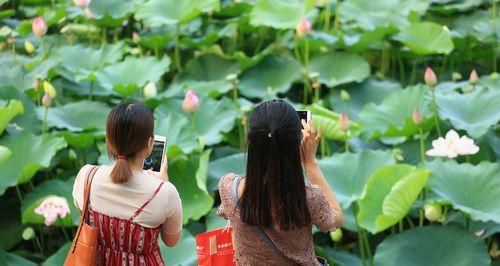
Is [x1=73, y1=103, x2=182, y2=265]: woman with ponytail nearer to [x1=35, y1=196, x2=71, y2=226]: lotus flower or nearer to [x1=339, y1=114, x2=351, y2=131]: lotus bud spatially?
[x1=35, y1=196, x2=71, y2=226]: lotus flower

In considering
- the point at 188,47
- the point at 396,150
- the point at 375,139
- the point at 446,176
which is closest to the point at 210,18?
the point at 188,47

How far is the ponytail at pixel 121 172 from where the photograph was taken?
4.99ft

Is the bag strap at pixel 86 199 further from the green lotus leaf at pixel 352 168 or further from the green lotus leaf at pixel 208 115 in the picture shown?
the green lotus leaf at pixel 208 115

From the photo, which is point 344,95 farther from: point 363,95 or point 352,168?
point 352,168

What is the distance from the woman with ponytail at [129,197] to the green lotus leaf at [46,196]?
1006mm

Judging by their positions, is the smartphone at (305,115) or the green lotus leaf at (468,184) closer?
the smartphone at (305,115)

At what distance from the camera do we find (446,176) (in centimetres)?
254

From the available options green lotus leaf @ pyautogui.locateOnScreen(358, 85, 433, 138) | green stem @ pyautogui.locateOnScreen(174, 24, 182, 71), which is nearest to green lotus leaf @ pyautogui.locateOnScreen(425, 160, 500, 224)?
green lotus leaf @ pyautogui.locateOnScreen(358, 85, 433, 138)

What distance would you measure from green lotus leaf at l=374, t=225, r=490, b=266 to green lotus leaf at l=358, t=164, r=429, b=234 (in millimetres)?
80

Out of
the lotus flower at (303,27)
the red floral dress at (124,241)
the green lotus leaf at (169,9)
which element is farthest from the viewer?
the green lotus leaf at (169,9)

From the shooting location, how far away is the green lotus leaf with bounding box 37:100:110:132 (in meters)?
2.96

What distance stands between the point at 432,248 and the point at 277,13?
1.57 m

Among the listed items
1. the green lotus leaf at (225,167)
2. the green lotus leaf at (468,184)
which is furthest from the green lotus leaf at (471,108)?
the green lotus leaf at (225,167)

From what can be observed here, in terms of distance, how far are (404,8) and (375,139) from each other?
1.20 metres
